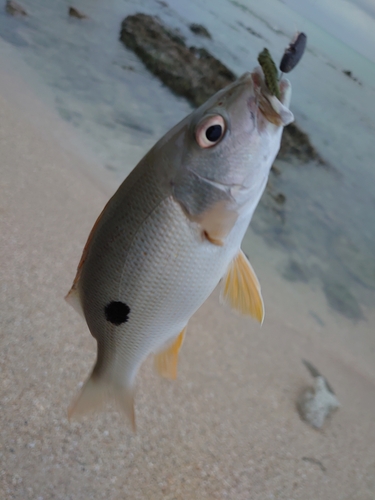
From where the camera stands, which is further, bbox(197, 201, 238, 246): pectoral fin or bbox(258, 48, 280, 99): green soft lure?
bbox(197, 201, 238, 246): pectoral fin

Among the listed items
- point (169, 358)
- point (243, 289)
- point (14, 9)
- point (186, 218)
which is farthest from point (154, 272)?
point (14, 9)

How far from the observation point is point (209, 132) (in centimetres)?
98

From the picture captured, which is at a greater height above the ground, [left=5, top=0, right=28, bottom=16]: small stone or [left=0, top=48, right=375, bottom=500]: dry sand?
[left=0, top=48, right=375, bottom=500]: dry sand

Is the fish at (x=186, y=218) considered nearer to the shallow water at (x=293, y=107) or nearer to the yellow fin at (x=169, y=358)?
the yellow fin at (x=169, y=358)

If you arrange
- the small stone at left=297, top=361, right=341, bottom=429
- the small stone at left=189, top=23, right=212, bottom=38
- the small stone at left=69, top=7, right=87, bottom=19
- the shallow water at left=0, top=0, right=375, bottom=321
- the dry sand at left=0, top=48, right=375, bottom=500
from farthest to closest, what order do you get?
the small stone at left=189, top=23, right=212, bottom=38 < the small stone at left=69, top=7, right=87, bottom=19 < the shallow water at left=0, top=0, right=375, bottom=321 < the small stone at left=297, top=361, right=341, bottom=429 < the dry sand at left=0, top=48, right=375, bottom=500

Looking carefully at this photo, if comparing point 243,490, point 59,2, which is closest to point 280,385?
point 243,490

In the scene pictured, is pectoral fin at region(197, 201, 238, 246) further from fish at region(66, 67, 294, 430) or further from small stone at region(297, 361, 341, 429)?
small stone at region(297, 361, 341, 429)

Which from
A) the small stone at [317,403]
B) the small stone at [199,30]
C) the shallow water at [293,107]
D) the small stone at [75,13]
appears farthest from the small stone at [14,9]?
the small stone at [317,403]

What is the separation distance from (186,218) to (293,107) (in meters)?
11.4

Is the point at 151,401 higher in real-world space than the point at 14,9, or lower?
higher

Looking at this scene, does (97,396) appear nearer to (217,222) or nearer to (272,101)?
(217,222)

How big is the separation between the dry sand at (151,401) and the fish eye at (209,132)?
1555 millimetres

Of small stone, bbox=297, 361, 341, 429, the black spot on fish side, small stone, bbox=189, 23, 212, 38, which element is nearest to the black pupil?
the black spot on fish side

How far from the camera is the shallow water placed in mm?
5332
